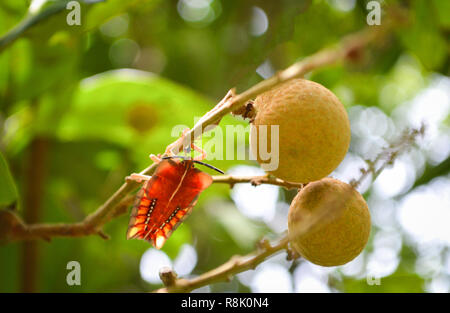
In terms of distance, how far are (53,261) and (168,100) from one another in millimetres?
562

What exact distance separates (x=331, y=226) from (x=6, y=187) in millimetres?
489

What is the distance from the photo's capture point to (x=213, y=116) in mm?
543

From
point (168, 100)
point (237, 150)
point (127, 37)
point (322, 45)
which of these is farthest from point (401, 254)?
point (127, 37)

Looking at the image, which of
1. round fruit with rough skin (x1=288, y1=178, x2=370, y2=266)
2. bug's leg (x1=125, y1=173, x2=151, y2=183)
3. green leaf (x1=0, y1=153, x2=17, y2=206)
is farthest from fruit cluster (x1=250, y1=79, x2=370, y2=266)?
green leaf (x1=0, y1=153, x2=17, y2=206)

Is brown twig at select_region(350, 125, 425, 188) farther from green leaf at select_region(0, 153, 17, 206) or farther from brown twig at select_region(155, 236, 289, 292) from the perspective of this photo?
green leaf at select_region(0, 153, 17, 206)

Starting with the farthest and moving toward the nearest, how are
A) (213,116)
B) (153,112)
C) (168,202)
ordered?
(153,112)
(168,202)
(213,116)

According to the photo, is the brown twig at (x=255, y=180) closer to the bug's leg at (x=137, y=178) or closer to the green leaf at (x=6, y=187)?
the bug's leg at (x=137, y=178)

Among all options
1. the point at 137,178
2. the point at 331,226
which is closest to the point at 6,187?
the point at 137,178

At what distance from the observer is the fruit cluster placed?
615mm

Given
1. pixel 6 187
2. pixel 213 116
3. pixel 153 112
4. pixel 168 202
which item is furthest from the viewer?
pixel 153 112

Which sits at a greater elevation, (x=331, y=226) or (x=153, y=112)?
(x=153, y=112)

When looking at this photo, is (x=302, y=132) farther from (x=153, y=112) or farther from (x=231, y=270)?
(x=153, y=112)
